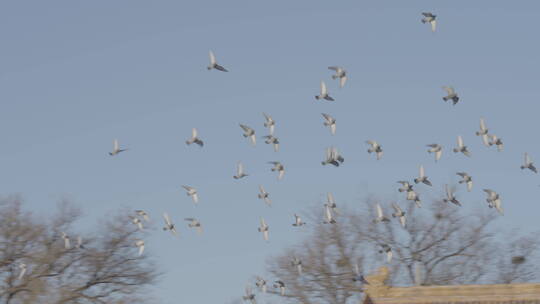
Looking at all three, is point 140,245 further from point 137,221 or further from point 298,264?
point 298,264

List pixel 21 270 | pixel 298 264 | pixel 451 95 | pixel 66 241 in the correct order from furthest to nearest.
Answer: pixel 298 264 < pixel 66 241 < pixel 21 270 < pixel 451 95

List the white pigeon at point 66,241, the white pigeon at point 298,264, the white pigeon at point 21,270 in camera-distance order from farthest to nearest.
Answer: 1. the white pigeon at point 298,264
2. the white pigeon at point 66,241
3. the white pigeon at point 21,270

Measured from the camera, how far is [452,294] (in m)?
34.4

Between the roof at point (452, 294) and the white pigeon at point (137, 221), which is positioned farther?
the white pigeon at point (137, 221)

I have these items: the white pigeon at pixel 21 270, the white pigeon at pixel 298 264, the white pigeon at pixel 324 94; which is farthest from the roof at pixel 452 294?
the white pigeon at pixel 21 270

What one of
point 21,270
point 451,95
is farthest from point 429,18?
point 21,270

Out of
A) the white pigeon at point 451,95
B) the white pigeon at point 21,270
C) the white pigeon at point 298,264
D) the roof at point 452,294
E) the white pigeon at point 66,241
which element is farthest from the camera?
the white pigeon at point 298,264

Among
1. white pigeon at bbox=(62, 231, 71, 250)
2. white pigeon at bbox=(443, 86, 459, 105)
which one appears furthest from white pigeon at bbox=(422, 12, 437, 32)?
white pigeon at bbox=(62, 231, 71, 250)

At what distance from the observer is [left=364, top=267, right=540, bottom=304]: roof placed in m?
33.5

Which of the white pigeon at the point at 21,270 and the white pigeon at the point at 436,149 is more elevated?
the white pigeon at the point at 436,149

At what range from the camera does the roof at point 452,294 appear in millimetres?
33469

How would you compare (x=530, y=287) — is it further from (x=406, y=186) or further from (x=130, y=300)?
(x=130, y=300)

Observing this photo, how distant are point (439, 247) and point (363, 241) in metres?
4.00

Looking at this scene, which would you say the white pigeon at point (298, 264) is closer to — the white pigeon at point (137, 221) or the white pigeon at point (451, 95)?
the white pigeon at point (137, 221)
